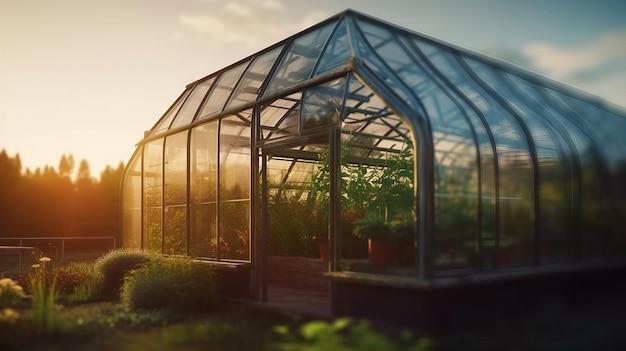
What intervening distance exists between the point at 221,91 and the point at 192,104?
1.19 meters

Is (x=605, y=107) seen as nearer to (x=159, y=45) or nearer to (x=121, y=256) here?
(x=159, y=45)

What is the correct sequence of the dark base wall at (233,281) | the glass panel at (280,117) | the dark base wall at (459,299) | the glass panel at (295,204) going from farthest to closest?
the glass panel at (295,204)
the dark base wall at (233,281)
the glass panel at (280,117)
the dark base wall at (459,299)

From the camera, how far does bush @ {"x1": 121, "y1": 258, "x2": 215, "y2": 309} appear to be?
928 cm

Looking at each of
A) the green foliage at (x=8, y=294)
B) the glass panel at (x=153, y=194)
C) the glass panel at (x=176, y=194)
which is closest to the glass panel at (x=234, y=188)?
the glass panel at (x=176, y=194)

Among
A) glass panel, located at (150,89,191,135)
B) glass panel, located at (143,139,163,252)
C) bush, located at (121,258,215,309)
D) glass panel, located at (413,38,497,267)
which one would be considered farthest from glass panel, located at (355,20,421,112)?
glass panel, located at (143,139,163,252)

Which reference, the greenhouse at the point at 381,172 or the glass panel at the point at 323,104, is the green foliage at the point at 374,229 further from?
the glass panel at the point at 323,104

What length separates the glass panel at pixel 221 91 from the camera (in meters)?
11.8

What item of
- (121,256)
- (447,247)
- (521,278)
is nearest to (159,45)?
(121,256)

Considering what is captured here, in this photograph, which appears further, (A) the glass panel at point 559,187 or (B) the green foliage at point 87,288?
(B) the green foliage at point 87,288

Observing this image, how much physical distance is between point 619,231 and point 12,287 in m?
10.0

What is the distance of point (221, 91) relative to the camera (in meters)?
12.2

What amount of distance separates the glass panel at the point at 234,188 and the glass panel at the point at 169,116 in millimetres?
2921

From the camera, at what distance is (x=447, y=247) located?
731cm

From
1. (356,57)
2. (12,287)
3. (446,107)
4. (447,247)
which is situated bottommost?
(12,287)
